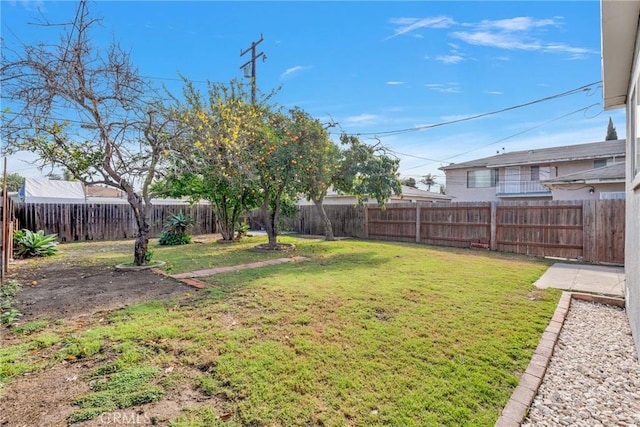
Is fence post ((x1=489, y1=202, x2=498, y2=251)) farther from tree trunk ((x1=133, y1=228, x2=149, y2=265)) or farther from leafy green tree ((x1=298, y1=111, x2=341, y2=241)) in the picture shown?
tree trunk ((x1=133, y1=228, x2=149, y2=265))

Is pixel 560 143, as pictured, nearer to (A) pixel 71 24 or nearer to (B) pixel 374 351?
(B) pixel 374 351

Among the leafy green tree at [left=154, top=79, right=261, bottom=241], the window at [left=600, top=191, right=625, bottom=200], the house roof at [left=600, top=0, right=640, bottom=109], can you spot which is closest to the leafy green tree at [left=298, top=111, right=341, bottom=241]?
the leafy green tree at [left=154, top=79, right=261, bottom=241]

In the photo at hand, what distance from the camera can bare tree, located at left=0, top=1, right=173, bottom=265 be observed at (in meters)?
5.41

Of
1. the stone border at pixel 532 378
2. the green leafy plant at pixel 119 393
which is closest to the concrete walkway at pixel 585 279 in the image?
the stone border at pixel 532 378

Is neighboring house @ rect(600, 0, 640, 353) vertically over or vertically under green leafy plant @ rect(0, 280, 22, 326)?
over

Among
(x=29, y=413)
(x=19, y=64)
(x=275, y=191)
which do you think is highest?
(x=19, y=64)

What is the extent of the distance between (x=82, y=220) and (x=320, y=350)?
14795 mm

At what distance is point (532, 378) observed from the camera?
2633 mm

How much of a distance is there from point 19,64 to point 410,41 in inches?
415

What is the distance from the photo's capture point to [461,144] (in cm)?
2405

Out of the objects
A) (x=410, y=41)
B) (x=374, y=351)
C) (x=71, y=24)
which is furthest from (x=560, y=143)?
(x=71, y=24)

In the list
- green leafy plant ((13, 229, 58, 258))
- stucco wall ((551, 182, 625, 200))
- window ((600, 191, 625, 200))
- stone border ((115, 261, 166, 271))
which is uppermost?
stucco wall ((551, 182, 625, 200))

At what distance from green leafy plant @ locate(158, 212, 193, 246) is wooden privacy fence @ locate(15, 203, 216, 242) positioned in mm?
544

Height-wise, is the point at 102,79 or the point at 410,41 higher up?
the point at 410,41
